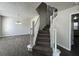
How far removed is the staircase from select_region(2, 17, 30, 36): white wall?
1.07 feet

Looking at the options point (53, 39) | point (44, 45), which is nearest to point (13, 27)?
point (44, 45)

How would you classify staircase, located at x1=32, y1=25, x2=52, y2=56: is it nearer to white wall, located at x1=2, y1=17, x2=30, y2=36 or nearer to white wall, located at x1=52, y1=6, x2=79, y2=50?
white wall, located at x1=52, y1=6, x2=79, y2=50

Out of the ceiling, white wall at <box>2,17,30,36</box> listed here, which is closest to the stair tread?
white wall at <box>2,17,30,36</box>

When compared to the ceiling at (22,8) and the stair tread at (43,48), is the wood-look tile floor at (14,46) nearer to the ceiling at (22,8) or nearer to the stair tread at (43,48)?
the stair tread at (43,48)

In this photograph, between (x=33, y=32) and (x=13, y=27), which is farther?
(x=33, y=32)

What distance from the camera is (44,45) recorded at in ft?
7.04

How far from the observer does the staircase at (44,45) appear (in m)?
2.08

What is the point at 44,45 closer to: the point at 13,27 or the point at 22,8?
the point at 13,27

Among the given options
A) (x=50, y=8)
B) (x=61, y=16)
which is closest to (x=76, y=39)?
(x=61, y=16)

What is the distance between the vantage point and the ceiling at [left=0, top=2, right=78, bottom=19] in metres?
2.01

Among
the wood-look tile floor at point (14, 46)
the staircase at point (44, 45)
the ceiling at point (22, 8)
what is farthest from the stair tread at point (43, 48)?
the ceiling at point (22, 8)

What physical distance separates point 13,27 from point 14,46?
1.29ft

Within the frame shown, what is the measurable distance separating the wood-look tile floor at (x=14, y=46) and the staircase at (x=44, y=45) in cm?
19

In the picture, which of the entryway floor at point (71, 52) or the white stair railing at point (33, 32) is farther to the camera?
the white stair railing at point (33, 32)
